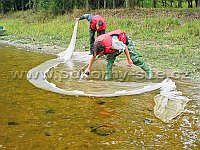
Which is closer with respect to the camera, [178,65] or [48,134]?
[48,134]

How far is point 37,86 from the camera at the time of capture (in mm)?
8164

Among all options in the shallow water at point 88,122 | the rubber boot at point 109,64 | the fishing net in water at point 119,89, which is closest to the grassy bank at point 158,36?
the fishing net in water at point 119,89

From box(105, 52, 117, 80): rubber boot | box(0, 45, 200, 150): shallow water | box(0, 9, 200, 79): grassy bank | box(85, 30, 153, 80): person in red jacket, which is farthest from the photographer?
box(0, 9, 200, 79): grassy bank

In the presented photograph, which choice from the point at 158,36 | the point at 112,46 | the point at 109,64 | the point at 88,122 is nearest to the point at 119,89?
the point at 112,46

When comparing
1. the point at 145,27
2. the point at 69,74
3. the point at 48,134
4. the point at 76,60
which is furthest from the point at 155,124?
the point at 145,27

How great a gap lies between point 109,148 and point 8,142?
142cm

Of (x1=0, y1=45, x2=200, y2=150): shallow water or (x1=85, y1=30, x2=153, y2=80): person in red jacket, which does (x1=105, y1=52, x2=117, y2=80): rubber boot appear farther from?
(x1=0, y1=45, x2=200, y2=150): shallow water

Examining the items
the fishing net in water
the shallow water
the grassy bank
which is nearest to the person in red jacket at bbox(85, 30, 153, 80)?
the fishing net in water

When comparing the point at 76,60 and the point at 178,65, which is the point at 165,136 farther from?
the point at 76,60

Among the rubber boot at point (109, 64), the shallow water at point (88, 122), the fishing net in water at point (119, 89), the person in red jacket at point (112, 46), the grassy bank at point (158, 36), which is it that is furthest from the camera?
the grassy bank at point (158, 36)

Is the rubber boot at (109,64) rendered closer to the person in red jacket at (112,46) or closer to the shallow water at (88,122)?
the person in red jacket at (112,46)

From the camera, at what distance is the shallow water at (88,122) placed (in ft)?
15.9

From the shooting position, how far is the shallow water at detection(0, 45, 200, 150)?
4.85 meters

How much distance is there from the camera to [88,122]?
5.73 m
